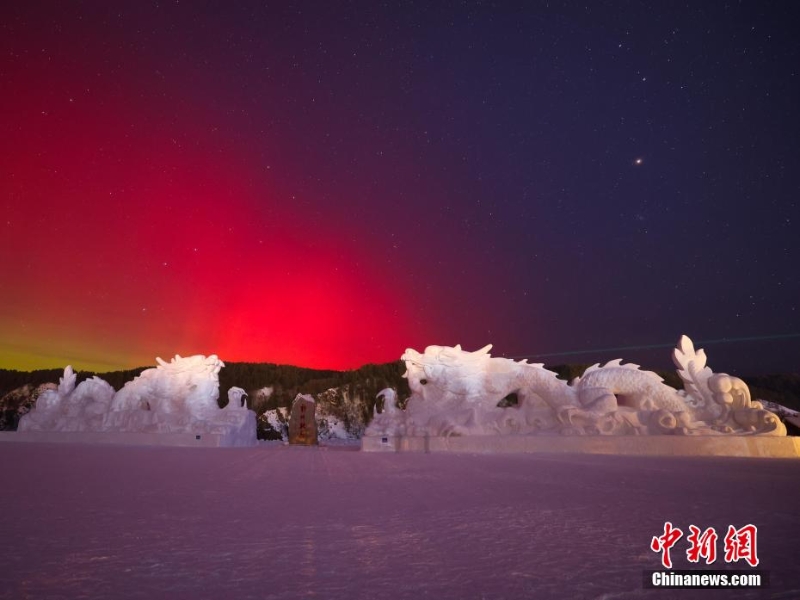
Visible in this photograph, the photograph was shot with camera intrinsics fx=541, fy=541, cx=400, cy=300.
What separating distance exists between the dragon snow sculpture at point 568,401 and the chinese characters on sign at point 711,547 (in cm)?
742

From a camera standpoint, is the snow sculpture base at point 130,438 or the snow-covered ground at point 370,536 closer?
the snow-covered ground at point 370,536

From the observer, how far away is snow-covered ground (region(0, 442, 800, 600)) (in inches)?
62.5

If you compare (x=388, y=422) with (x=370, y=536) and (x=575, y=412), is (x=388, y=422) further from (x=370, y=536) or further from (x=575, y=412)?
(x=370, y=536)

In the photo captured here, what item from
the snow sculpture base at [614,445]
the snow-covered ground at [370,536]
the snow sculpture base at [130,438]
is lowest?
the snow sculpture base at [130,438]

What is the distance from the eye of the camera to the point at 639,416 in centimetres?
935

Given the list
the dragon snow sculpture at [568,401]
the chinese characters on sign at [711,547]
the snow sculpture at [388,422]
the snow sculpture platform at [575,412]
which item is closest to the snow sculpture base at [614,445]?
the snow sculpture platform at [575,412]

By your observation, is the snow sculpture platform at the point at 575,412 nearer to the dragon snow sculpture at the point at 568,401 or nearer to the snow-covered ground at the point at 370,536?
the dragon snow sculpture at the point at 568,401

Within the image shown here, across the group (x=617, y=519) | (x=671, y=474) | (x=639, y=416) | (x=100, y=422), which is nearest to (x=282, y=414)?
(x=100, y=422)

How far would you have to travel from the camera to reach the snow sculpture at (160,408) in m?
16.1

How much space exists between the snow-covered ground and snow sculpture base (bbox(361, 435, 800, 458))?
420 cm

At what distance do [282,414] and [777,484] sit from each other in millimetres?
26326

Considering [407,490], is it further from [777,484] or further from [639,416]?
[639,416]

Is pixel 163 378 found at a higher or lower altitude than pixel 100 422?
higher

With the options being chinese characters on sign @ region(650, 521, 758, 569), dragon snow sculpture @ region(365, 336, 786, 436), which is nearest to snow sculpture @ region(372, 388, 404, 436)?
dragon snow sculpture @ region(365, 336, 786, 436)
